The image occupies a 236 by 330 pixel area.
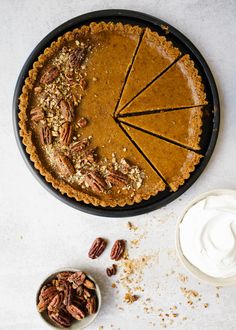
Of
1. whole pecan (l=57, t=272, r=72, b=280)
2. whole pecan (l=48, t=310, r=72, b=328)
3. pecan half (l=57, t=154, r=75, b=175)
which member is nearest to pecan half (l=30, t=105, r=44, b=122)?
pecan half (l=57, t=154, r=75, b=175)

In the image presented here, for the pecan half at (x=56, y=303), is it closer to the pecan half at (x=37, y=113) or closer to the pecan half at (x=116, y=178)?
the pecan half at (x=116, y=178)

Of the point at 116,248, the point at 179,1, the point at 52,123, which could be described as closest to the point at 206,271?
the point at 116,248

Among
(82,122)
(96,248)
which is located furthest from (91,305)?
(82,122)

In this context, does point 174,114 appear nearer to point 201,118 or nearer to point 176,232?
point 201,118

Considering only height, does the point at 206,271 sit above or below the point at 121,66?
below

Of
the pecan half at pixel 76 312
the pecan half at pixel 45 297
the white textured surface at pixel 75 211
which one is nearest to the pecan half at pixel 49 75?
the white textured surface at pixel 75 211

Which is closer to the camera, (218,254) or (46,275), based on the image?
(218,254)
